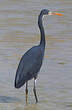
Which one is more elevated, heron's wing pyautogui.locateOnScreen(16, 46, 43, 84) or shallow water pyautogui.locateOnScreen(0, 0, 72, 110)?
heron's wing pyautogui.locateOnScreen(16, 46, 43, 84)

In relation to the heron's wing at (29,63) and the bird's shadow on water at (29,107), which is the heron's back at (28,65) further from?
the bird's shadow on water at (29,107)

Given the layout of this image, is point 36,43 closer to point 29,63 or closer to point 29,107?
point 29,63

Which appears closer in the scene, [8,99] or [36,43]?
[8,99]

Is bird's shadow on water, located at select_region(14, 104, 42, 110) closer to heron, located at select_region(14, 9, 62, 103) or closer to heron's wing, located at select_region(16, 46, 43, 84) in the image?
heron, located at select_region(14, 9, 62, 103)

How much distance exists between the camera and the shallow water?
8844 mm

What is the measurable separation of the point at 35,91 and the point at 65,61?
7.87ft

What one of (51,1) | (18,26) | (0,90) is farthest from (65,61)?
(51,1)

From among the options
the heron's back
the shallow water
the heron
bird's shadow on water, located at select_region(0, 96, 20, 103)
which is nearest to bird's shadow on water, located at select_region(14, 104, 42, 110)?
the shallow water

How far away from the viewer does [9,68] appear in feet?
35.0

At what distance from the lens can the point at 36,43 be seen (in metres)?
12.8

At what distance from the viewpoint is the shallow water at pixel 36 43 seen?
8844 mm

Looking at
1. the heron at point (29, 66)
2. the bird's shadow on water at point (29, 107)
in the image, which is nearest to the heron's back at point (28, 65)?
the heron at point (29, 66)

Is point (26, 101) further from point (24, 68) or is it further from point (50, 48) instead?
point (50, 48)

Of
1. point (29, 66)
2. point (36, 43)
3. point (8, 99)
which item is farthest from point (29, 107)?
point (36, 43)
